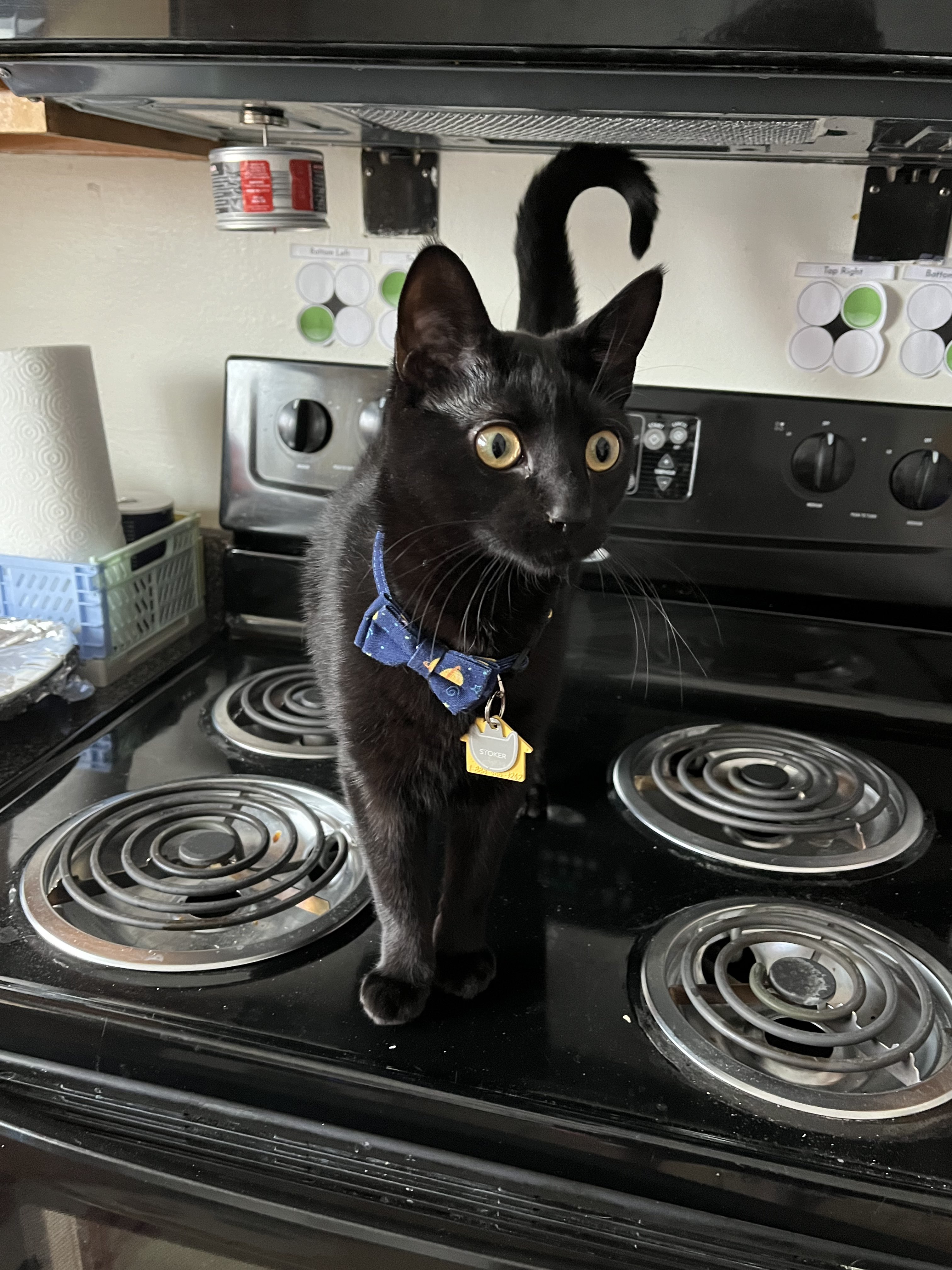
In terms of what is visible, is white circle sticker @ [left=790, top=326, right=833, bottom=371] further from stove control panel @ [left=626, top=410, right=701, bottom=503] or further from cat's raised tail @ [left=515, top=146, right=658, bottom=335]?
cat's raised tail @ [left=515, top=146, right=658, bottom=335]

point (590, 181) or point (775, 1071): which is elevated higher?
point (590, 181)

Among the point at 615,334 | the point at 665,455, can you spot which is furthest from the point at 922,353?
the point at 615,334

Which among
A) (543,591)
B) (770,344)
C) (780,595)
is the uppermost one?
(770,344)

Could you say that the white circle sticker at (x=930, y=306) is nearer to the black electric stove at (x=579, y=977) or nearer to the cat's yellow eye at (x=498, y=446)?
the black electric stove at (x=579, y=977)

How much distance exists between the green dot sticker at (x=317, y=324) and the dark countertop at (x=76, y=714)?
1.02 feet

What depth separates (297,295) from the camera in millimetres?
1252

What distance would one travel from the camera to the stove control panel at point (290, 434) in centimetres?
120

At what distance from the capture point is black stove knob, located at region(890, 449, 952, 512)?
107 centimetres

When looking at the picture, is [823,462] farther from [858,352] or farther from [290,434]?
[290,434]

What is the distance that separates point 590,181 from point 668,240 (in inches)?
8.4

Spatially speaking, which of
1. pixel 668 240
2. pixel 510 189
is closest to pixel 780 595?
pixel 668 240

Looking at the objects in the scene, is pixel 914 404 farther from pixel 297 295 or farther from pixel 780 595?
pixel 297 295

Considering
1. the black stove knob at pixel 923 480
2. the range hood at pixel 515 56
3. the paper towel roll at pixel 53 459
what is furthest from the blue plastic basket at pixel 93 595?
the black stove knob at pixel 923 480

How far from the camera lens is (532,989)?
0.71 meters
